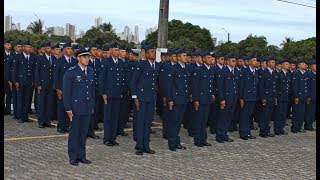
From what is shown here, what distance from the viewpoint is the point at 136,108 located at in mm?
8336

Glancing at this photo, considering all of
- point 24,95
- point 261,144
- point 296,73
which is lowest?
point 261,144

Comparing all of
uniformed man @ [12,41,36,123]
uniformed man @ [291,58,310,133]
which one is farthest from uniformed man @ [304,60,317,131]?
uniformed man @ [12,41,36,123]

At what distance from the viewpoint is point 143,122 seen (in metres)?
8.12

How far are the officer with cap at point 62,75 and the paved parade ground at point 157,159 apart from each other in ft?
0.79

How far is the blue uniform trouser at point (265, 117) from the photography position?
10.9 meters

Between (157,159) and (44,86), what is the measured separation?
3702 mm

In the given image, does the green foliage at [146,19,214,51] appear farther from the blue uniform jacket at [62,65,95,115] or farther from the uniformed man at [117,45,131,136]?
the blue uniform jacket at [62,65,95,115]

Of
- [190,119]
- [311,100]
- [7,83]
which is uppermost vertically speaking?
[7,83]

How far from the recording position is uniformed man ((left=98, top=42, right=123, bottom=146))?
28.6 feet

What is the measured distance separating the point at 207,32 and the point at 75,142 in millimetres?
52997

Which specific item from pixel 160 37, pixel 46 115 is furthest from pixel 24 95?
pixel 160 37

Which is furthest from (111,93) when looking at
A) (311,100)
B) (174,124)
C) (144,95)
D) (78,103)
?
(311,100)

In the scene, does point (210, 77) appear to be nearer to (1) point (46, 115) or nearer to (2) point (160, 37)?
(1) point (46, 115)

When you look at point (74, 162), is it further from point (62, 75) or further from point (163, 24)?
point (163, 24)
